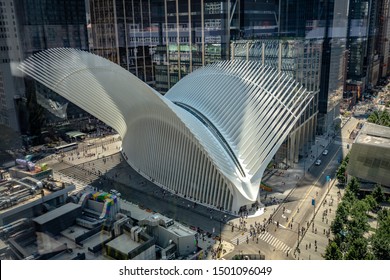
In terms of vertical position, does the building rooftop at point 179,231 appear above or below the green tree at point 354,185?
above

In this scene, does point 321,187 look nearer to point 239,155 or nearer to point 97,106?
point 239,155

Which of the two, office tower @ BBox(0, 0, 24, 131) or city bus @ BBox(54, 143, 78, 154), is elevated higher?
office tower @ BBox(0, 0, 24, 131)

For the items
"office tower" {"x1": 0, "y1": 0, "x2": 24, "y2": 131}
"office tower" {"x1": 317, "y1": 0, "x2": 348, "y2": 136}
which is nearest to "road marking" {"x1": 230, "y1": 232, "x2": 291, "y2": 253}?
"office tower" {"x1": 0, "y1": 0, "x2": 24, "y2": 131}

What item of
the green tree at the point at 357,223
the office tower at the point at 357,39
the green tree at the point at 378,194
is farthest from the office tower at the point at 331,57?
the green tree at the point at 357,223

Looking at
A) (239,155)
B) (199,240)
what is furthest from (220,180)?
(199,240)

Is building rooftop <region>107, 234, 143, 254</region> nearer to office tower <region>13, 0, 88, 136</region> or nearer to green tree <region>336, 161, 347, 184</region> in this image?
office tower <region>13, 0, 88, 136</region>

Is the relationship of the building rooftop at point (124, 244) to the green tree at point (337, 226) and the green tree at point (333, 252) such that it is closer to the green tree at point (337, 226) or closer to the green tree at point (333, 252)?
the green tree at point (333, 252)

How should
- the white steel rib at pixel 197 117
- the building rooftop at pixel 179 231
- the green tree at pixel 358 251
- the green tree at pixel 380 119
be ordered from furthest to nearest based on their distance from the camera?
the green tree at pixel 380 119 < the white steel rib at pixel 197 117 < the building rooftop at pixel 179 231 < the green tree at pixel 358 251
